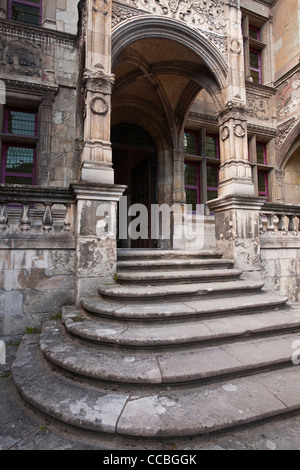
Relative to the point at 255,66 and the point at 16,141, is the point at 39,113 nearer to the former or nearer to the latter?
the point at 16,141

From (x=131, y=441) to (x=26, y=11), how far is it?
856cm

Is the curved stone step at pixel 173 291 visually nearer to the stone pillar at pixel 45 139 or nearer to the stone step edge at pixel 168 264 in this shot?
the stone step edge at pixel 168 264

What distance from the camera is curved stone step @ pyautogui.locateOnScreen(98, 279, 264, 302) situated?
2.94m

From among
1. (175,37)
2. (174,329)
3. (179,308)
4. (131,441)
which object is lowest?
(131,441)

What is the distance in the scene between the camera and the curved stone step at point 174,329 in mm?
2260

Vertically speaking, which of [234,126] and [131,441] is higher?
[234,126]

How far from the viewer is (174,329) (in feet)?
8.17

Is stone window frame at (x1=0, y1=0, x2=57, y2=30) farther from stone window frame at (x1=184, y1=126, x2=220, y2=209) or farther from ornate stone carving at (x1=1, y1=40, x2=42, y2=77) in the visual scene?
stone window frame at (x1=184, y1=126, x2=220, y2=209)

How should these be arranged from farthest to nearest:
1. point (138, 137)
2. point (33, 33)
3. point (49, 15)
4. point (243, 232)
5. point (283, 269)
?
point (138, 137) < point (49, 15) < point (33, 33) < point (283, 269) < point (243, 232)

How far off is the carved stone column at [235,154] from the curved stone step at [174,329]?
93.9 inches

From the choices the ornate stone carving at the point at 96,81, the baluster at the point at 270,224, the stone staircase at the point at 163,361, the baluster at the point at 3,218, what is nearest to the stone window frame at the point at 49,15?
the ornate stone carving at the point at 96,81

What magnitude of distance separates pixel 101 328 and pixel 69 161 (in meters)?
4.48

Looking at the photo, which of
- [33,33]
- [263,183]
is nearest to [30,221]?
[33,33]

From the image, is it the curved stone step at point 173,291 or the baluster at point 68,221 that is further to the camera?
the baluster at point 68,221
